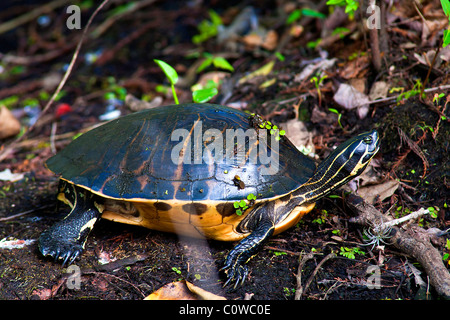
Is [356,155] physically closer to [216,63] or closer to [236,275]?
[236,275]

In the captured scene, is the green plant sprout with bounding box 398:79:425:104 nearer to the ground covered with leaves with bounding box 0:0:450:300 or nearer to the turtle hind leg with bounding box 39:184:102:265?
the ground covered with leaves with bounding box 0:0:450:300

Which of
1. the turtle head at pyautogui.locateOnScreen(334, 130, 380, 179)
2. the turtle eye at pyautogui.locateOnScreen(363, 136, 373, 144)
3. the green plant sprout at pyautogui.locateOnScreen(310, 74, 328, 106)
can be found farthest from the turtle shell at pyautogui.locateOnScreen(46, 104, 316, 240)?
the green plant sprout at pyautogui.locateOnScreen(310, 74, 328, 106)

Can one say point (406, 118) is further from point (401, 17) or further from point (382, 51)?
point (401, 17)

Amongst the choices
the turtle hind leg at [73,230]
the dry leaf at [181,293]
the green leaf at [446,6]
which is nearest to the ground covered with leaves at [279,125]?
the dry leaf at [181,293]

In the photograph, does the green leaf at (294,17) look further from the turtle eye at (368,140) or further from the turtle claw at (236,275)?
the turtle claw at (236,275)
